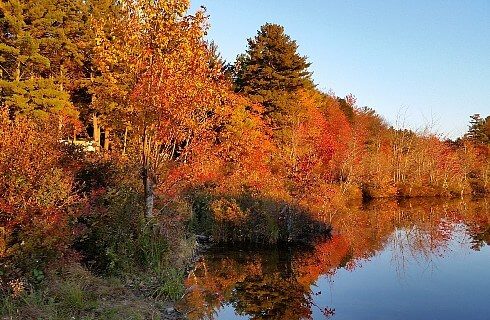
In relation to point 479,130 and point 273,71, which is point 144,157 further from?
point 479,130

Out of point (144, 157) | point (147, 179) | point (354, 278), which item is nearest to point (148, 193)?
point (147, 179)

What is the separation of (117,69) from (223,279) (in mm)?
7731

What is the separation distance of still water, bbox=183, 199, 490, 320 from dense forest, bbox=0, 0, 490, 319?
1460 mm

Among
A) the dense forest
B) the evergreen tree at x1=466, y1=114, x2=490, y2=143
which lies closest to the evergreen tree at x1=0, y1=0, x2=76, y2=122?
the dense forest

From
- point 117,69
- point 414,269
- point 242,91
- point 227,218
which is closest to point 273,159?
point 242,91

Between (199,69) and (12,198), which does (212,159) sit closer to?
(199,69)

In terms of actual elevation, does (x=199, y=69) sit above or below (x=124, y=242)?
above

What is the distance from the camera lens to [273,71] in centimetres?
3903

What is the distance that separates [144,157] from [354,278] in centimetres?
907

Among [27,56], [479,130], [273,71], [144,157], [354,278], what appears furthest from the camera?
[479,130]

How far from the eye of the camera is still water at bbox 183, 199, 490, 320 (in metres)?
12.1

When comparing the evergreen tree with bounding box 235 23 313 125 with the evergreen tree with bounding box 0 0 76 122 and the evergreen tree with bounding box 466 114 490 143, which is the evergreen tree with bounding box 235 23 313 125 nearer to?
the evergreen tree with bounding box 0 0 76 122

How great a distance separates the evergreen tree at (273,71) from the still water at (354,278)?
16237 millimetres

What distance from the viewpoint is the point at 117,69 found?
12.6m
